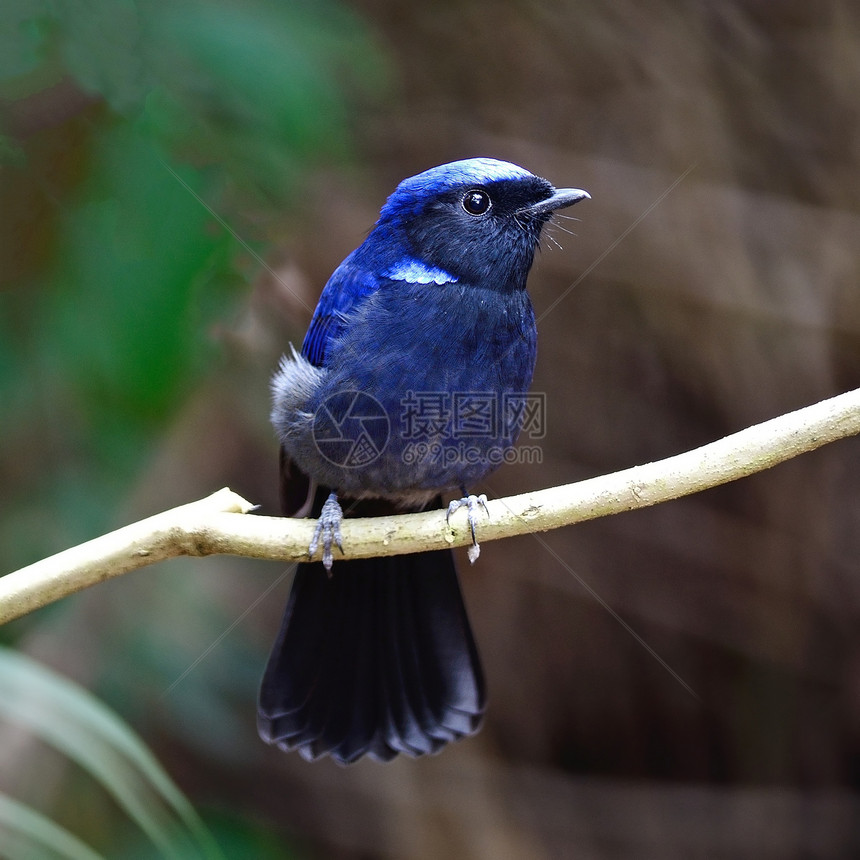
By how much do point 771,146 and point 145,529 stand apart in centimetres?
355

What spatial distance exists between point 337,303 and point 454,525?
35.0 inches

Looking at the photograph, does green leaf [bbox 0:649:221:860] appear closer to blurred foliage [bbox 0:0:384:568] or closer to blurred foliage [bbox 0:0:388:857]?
blurred foliage [bbox 0:0:388:857]

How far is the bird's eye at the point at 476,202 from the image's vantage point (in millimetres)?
2885

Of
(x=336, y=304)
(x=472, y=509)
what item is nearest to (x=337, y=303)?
(x=336, y=304)

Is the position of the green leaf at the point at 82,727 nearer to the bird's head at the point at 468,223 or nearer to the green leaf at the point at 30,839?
the green leaf at the point at 30,839

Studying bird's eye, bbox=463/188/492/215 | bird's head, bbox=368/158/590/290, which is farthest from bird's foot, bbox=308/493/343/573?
bird's eye, bbox=463/188/492/215

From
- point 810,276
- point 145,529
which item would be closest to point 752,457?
point 145,529

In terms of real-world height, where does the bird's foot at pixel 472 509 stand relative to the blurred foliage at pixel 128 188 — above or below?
below

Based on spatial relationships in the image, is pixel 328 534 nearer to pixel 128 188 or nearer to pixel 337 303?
pixel 337 303

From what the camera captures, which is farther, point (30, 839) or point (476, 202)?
point (476, 202)

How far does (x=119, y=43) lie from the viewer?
2900 mm

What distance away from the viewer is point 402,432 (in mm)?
2682

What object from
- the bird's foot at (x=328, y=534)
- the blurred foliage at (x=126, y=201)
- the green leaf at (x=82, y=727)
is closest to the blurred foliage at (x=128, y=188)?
the blurred foliage at (x=126, y=201)

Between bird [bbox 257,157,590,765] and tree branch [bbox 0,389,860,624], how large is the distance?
228 millimetres
